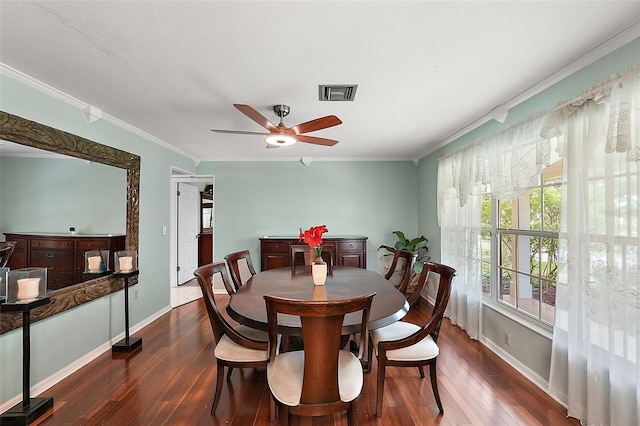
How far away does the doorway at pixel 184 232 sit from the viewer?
5116 mm

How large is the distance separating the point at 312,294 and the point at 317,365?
0.73 metres

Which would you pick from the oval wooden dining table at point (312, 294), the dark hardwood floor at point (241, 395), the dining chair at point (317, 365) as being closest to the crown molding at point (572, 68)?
the oval wooden dining table at point (312, 294)

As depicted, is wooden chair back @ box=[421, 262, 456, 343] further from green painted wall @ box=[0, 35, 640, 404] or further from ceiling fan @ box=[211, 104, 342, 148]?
ceiling fan @ box=[211, 104, 342, 148]

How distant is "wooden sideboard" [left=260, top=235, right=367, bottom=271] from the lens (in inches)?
183

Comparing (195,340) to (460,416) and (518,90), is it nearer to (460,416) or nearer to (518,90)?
(460,416)

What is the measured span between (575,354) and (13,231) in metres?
3.92

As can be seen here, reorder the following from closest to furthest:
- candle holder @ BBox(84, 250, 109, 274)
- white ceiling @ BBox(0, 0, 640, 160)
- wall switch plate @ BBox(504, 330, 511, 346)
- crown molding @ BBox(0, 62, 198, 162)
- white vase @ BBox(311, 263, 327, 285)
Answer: white ceiling @ BBox(0, 0, 640, 160) → crown molding @ BBox(0, 62, 198, 162) → white vase @ BBox(311, 263, 327, 285) → wall switch plate @ BBox(504, 330, 511, 346) → candle holder @ BBox(84, 250, 109, 274)

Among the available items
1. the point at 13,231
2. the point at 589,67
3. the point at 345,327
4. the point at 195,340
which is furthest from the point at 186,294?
the point at 589,67

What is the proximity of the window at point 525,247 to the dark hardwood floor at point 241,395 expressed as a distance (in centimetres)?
61

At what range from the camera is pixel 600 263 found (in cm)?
171

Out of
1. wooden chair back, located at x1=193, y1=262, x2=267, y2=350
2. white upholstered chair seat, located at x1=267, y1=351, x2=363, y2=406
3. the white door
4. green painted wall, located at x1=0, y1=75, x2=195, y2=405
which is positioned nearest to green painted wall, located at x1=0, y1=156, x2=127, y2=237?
green painted wall, located at x1=0, y1=75, x2=195, y2=405

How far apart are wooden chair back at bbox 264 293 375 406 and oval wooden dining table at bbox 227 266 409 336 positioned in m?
0.14

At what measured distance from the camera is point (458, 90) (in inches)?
92.4

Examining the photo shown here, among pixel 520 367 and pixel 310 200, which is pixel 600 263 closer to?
pixel 520 367
